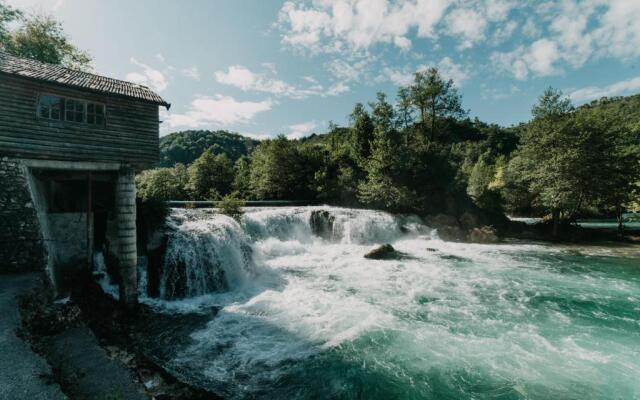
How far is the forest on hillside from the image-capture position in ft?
82.2

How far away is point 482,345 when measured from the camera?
9.33m

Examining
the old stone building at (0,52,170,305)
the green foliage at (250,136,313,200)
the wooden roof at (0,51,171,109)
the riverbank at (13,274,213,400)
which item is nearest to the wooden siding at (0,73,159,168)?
the old stone building at (0,52,170,305)

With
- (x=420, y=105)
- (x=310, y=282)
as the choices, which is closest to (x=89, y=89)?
(x=310, y=282)

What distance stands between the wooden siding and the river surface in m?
4.76

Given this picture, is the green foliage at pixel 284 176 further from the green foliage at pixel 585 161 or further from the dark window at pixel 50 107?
the dark window at pixel 50 107

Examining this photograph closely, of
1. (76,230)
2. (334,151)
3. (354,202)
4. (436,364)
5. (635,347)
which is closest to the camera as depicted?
(436,364)

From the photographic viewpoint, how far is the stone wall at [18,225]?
9008mm

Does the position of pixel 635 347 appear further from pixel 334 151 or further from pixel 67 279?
pixel 334 151

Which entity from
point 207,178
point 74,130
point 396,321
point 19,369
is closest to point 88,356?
point 19,369

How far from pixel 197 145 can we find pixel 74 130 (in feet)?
264

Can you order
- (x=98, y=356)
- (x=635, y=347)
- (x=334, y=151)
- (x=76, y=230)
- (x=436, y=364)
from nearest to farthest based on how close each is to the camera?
1. (x=98, y=356)
2. (x=436, y=364)
3. (x=635, y=347)
4. (x=76, y=230)
5. (x=334, y=151)

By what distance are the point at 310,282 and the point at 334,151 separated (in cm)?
2654

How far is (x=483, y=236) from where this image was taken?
1022 inches

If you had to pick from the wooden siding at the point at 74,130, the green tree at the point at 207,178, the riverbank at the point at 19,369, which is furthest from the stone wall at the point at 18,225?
the green tree at the point at 207,178
